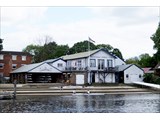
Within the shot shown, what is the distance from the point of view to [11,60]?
4078 centimetres

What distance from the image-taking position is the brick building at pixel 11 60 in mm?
40906

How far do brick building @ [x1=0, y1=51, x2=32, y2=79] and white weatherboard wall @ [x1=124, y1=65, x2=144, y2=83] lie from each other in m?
11.8

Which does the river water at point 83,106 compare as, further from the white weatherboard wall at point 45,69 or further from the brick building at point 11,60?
the brick building at point 11,60

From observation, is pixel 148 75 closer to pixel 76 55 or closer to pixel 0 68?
pixel 76 55

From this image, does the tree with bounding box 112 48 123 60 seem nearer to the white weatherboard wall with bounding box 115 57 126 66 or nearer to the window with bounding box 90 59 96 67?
the white weatherboard wall with bounding box 115 57 126 66

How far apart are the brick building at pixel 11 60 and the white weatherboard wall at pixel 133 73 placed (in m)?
11.8

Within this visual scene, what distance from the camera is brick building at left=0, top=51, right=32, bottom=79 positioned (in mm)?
40906

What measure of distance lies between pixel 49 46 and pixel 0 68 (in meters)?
8.85

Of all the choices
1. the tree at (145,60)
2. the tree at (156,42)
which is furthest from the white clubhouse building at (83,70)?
the tree at (156,42)

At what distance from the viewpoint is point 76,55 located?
43.1m
